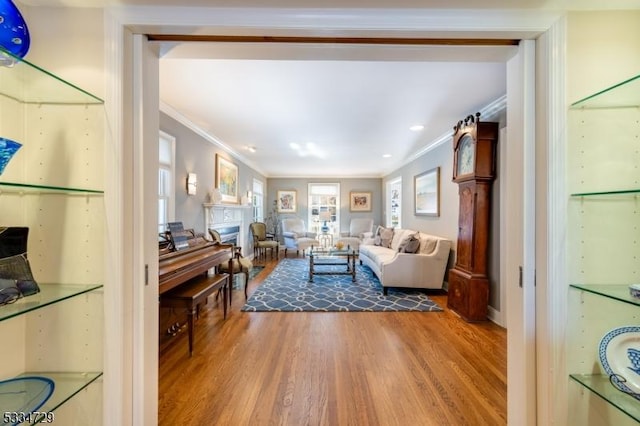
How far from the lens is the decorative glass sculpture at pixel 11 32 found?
2.80 ft

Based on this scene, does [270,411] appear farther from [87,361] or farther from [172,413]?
[87,361]

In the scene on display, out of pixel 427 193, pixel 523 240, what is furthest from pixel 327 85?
pixel 427 193

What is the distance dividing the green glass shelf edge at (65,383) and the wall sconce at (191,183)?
2.69m

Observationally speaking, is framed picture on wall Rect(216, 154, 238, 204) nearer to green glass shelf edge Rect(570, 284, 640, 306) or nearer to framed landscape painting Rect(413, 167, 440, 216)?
framed landscape painting Rect(413, 167, 440, 216)

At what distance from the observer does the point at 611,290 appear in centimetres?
104

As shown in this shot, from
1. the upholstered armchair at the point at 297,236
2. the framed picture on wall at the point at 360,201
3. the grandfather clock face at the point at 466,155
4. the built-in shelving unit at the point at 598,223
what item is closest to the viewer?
the built-in shelving unit at the point at 598,223

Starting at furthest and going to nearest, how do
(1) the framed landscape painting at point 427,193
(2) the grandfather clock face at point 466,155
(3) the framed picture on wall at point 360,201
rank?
(3) the framed picture on wall at point 360,201, (1) the framed landscape painting at point 427,193, (2) the grandfather clock face at point 466,155

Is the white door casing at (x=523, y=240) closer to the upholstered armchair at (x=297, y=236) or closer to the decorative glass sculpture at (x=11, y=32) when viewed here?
the decorative glass sculpture at (x=11, y=32)

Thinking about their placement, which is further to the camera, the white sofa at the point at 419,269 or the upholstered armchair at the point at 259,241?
the upholstered armchair at the point at 259,241

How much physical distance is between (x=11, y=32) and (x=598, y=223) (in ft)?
7.81

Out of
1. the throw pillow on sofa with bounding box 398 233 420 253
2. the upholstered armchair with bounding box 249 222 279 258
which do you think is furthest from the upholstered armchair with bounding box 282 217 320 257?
the throw pillow on sofa with bounding box 398 233 420 253

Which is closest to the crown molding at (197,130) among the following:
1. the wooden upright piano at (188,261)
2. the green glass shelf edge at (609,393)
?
the wooden upright piano at (188,261)

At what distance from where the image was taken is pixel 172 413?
1.56 m

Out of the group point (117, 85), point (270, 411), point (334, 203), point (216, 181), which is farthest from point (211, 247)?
point (334, 203)
